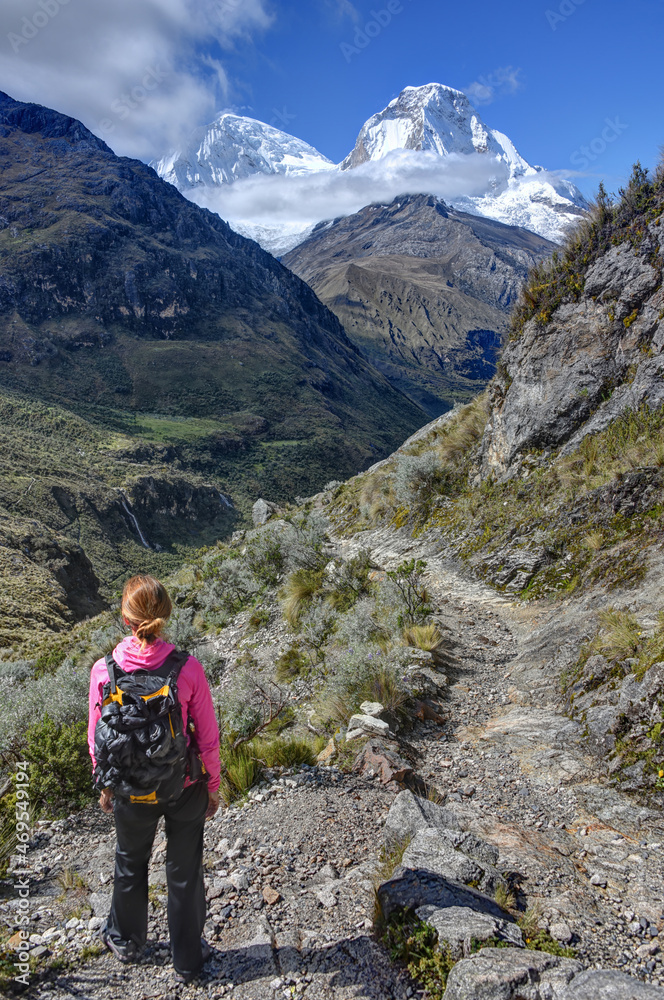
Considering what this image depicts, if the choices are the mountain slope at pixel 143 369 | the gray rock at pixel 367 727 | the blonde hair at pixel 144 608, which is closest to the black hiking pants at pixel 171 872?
the blonde hair at pixel 144 608

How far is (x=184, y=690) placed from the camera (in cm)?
285

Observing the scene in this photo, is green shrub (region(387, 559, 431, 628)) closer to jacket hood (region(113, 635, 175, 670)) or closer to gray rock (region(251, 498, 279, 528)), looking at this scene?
jacket hood (region(113, 635, 175, 670))

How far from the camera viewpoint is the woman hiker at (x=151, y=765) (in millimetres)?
2617

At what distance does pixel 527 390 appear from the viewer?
31.7 ft

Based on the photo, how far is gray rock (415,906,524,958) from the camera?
99.7 inches

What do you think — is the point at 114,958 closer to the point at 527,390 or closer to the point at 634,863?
the point at 634,863

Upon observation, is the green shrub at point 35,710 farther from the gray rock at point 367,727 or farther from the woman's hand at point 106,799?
the gray rock at point 367,727

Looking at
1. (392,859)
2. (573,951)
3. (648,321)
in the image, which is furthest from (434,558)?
(573,951)

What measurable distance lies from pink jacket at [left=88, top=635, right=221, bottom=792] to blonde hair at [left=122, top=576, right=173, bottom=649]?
0.07m

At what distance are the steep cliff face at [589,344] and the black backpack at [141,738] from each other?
302 inches

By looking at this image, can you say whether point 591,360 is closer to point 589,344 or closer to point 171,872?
point 589,344

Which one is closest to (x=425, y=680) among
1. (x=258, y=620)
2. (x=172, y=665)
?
(x=172, y=665)

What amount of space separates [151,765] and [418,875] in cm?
175

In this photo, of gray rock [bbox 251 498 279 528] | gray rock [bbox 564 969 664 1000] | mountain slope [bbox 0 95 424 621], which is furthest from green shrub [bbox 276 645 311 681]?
mountain slope [bbox 0 95 424 621]
